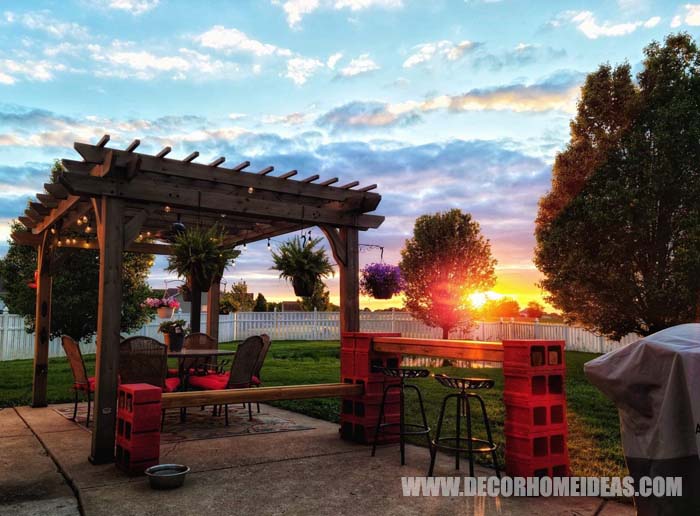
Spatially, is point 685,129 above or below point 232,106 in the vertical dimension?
above

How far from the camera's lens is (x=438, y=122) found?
8.38 meters

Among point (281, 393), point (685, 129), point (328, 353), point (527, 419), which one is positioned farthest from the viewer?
point (328, 353)

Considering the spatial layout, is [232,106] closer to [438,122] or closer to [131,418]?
[438,122]

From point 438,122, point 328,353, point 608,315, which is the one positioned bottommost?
point 328,353

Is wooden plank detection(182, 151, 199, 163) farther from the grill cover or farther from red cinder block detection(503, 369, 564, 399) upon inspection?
the grill cover

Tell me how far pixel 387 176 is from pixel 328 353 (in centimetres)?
737

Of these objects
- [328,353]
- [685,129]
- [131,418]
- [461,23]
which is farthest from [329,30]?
[328,353]

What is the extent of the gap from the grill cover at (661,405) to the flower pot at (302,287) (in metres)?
3.76

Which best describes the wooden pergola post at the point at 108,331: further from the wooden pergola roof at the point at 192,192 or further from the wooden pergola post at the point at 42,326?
the wooden pergola post at the point at 42,326

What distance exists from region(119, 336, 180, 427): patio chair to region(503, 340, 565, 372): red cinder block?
345 centimetres

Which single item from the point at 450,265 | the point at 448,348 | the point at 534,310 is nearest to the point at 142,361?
the point at 448,348

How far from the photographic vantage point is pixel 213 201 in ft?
18.9

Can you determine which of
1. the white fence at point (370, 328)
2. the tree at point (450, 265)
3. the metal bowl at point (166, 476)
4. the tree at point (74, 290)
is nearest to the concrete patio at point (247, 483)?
the metal bowl at point (166, 476)

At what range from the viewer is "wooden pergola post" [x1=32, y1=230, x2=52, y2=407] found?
26.3 feet
